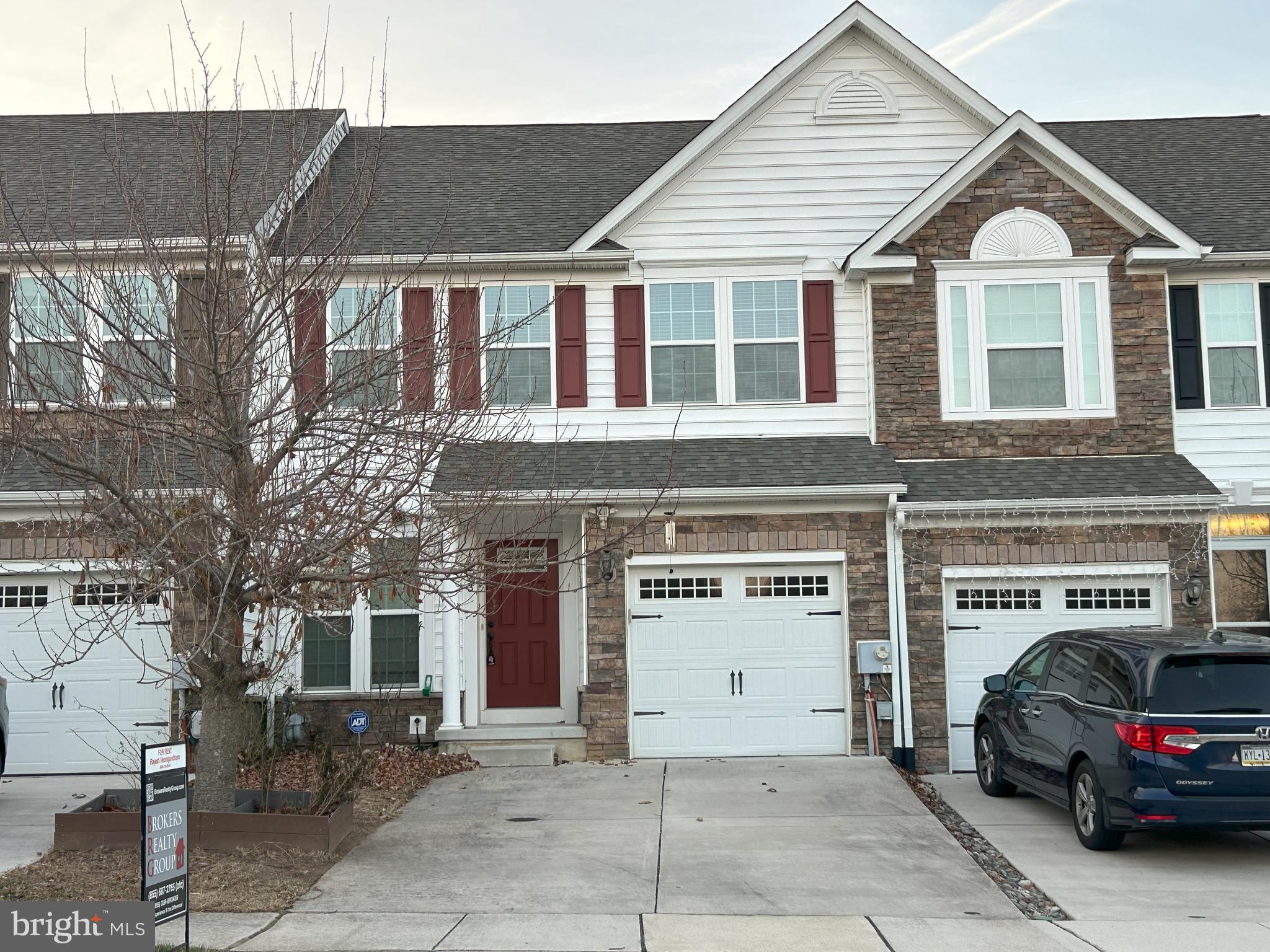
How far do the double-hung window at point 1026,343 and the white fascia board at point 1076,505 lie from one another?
1.29m

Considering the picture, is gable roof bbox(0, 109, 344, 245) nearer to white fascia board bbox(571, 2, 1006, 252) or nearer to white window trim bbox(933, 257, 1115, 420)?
white fascia board bbox(571, 2, 1006, 252)

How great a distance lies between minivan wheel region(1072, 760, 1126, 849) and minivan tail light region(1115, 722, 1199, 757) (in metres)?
0.60

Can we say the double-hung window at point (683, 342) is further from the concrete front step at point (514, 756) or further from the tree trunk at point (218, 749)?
the tree trunk at point (218, 749)

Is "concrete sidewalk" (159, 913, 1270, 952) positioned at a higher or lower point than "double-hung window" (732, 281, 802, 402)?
lower

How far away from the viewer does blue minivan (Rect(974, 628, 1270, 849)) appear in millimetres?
7949

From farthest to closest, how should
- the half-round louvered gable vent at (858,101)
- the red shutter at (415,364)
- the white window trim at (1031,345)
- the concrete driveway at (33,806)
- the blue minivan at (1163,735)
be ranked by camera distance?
the half-round louvered gable vent at (858,101)
the white window trim at (1031,345)
the concrete driveway at (33,806)
the red shutter at (415,364)
the blue minivan at (1163,735)

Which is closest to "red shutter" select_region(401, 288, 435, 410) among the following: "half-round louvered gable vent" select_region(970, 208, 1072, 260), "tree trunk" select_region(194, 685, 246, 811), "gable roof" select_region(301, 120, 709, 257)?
"tree trunk" select_region(194, 685, 246, 811)

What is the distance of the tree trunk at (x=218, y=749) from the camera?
8.71 meters

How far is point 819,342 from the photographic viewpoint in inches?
539

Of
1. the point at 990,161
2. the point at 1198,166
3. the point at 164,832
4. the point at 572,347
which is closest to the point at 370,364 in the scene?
the point at 164,832

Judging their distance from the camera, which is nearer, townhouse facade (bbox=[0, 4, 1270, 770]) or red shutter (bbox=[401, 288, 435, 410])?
red shutter (bbox=[401, 288, 435, 410])

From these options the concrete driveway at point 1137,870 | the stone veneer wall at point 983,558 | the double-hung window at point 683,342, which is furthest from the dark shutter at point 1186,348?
the concrete driveway at point 1137,870

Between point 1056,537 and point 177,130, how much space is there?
9648 millimetres

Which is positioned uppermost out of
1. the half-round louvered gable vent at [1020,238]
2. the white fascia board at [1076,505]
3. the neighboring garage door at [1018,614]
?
the half-round louvered gable vent at [1020,238]
